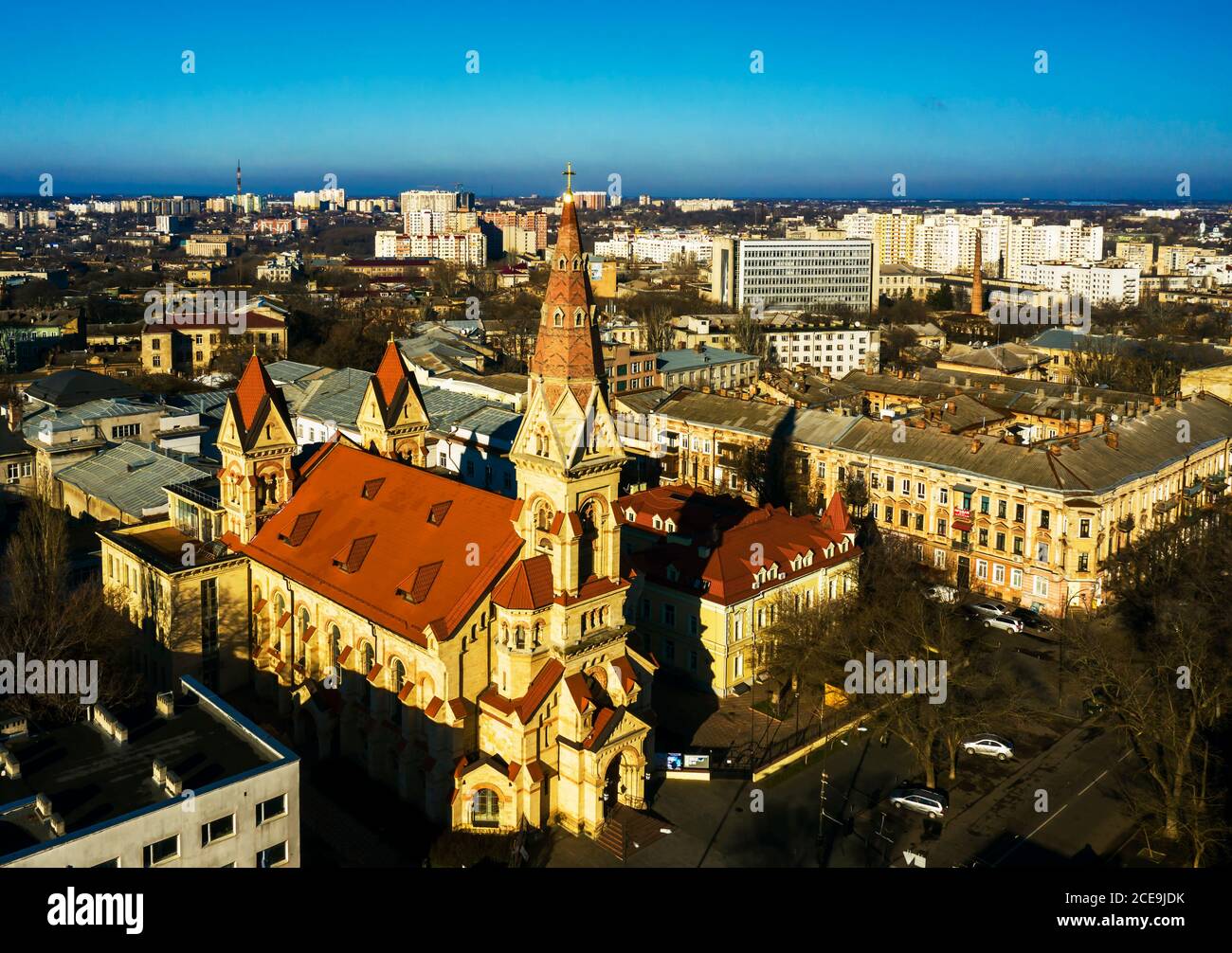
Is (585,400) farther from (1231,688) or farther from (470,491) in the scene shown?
(1231,688)

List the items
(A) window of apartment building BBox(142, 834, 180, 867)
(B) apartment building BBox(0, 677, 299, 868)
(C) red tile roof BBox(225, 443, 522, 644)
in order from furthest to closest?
(C) red tile roof BBox(225, 443, 522, 644) → (A) window of apartment building BBox(142, 834, 180, 867) → (B) apartment building BBox(0, 677, 299, 868)

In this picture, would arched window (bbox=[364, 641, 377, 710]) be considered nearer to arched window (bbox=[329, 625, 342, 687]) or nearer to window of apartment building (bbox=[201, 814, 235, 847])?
arched window (bbox=[329, 625, 342, 687])

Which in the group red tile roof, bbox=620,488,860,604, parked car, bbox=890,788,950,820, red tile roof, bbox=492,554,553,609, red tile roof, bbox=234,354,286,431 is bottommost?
parked car, bbox=890,788,950,820

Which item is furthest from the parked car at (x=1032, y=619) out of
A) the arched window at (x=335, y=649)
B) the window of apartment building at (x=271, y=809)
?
the window of apartment building at (x=271, y=809)

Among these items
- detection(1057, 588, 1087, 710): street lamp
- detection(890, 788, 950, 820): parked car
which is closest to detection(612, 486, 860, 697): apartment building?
detection(1057, 588, 1087, 710): street lamp

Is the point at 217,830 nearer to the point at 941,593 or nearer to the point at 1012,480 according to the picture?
the point at 941,593

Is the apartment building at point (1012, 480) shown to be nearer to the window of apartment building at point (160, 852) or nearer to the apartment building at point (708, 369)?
the apartment building at point (708, 369)
